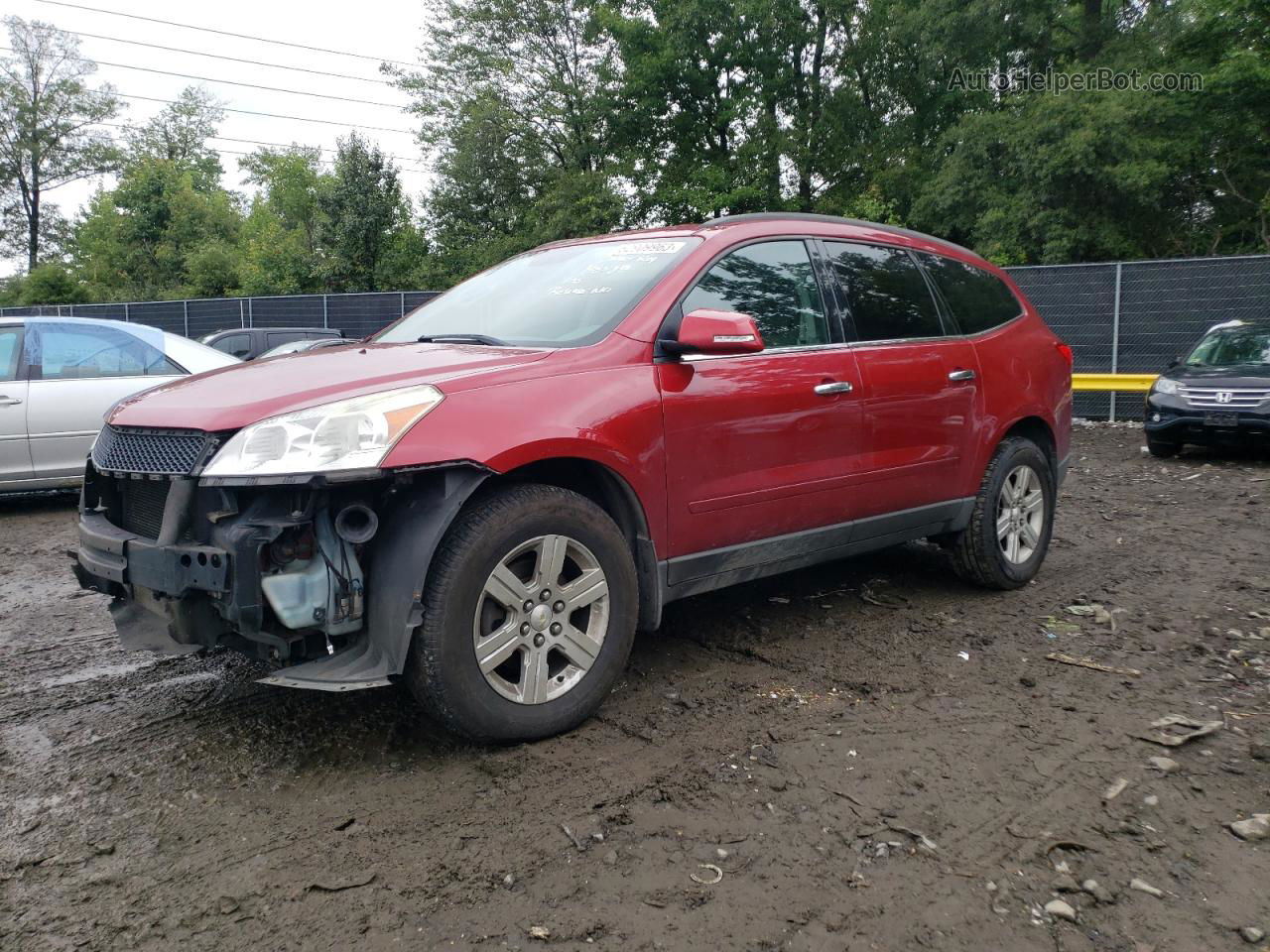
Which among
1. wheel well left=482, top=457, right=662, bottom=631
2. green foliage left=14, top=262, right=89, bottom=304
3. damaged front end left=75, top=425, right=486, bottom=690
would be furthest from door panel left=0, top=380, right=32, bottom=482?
green foliage left=14, top=262, right=89, bottom=304

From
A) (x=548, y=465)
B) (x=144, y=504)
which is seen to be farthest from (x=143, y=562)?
(x=548, y=465)

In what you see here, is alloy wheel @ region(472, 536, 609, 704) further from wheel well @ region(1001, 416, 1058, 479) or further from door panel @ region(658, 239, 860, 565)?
wheel well @ region(1001, 416, 1058, 479)

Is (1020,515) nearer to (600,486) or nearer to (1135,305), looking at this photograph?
(600,486)

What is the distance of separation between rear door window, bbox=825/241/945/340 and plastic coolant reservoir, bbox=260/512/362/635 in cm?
248

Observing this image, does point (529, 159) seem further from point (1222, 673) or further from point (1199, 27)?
point (1222, 673)

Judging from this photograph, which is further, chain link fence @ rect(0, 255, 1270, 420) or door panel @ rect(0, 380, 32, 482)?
chain link fence @ rect(0, 255, 1270, 420)

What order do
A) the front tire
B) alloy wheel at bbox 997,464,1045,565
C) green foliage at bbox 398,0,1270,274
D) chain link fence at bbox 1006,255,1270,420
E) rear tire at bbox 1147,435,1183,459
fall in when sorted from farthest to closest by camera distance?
green foliage at bbox 398,0,1270,274
chain link fence at bbox 1006,255,1270,420
rear tire at bbox 1147,435,1183,459
alloy wheel at bbox 997,464,1045,565
the front tire

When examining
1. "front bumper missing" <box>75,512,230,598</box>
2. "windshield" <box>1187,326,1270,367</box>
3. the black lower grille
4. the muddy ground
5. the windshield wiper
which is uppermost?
"windshield" <box>1187,326,1270,367</box>

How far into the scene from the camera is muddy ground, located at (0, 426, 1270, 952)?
230cm

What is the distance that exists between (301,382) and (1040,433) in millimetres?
3927

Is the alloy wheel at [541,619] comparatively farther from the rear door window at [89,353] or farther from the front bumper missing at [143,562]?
the rear door window at [89,353]

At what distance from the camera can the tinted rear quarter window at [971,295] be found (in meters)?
4.96

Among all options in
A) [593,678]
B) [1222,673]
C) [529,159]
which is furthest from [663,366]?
[529,159]

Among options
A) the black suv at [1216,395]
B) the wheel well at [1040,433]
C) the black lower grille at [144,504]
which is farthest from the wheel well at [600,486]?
the black suv at [1216,395]
